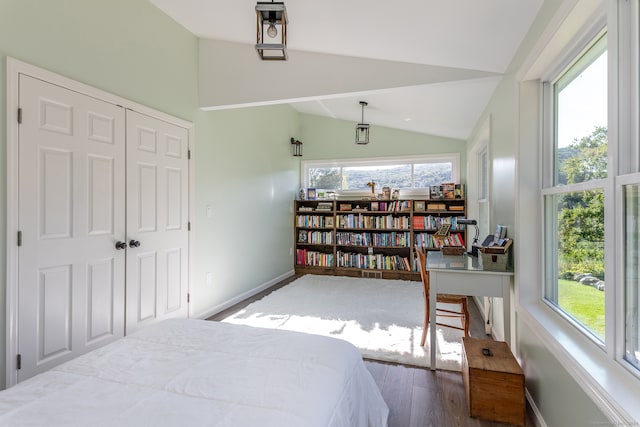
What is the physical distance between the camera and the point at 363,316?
343cm

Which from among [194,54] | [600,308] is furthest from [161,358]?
[194,54]

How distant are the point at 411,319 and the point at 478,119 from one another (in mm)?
2494

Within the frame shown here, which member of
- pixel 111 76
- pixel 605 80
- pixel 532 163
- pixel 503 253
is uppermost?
pixel 111 76

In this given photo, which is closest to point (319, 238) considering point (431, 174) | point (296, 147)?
point (296, 147)

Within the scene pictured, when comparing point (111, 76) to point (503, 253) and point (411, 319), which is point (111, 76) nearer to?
point (503, 253)

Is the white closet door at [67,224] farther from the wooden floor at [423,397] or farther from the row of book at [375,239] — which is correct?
the row of book at [375,239]

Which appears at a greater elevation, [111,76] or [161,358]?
[111,76]

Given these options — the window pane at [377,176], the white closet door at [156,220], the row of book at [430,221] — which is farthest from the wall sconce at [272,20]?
the window pane at [377,176]

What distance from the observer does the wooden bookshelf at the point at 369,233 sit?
520cm

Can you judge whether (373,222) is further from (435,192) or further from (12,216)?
(12,216)

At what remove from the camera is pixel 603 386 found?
42.9 inches

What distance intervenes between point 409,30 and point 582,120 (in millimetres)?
1214

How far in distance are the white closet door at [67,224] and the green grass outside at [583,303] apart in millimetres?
2974

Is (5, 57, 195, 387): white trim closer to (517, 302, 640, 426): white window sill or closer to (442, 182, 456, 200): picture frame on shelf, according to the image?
(517, 302, 640, 426): white window sill
